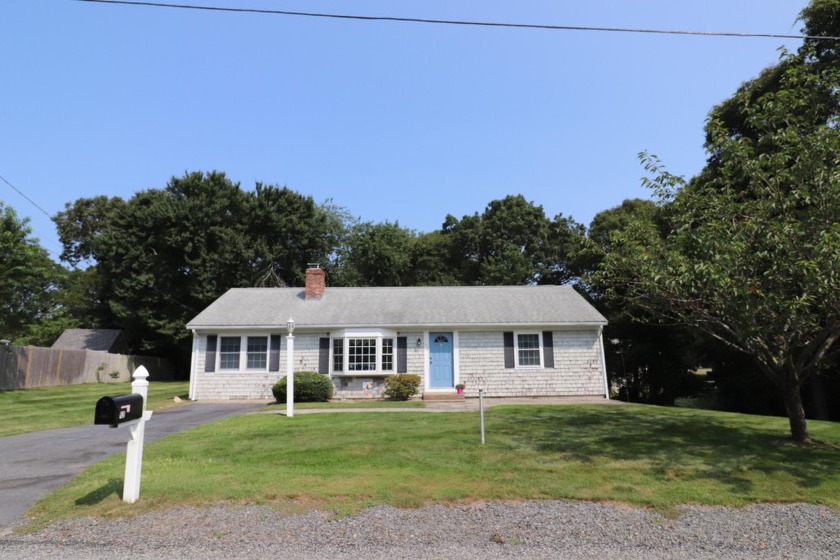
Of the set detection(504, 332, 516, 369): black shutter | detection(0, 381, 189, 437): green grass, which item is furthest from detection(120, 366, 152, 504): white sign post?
detection(504, 332, 516, 369): black shutter

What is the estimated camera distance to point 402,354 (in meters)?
18.9

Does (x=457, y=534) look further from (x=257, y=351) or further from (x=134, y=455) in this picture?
(x=257, y=351)

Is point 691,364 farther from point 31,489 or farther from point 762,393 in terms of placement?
point 31,489

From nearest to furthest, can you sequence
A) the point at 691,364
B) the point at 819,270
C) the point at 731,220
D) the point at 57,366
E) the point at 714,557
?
the point at 714,557
the point at 819,270
the point at 731,220
the point at 57,366
the point at 691,364

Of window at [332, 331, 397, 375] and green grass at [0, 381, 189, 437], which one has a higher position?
window at [332, 331, 397, 375]

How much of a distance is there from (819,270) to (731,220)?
6.85 ft

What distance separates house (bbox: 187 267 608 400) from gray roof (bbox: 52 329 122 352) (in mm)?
20090

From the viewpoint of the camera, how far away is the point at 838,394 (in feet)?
66.2

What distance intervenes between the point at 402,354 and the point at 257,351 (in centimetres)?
560

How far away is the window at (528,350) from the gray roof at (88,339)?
2940 cm

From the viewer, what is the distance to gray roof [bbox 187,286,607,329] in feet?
62.0

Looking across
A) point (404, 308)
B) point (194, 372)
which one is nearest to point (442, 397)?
point (404, 308)

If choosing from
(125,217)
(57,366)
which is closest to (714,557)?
(57,366)

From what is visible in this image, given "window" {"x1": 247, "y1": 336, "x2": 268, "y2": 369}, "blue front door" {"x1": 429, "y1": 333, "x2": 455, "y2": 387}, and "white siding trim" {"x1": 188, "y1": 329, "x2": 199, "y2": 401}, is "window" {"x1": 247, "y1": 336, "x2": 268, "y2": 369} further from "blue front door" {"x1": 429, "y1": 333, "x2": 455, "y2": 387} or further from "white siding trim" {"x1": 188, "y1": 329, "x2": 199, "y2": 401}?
"blue front door" {"x1": 429, "y1": 333, "x2": 455, "y2": 387}
